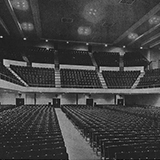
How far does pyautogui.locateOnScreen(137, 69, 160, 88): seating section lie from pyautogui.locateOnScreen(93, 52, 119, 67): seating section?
549 cm

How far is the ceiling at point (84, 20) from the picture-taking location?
14.0 meters

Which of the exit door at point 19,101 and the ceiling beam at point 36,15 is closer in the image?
the ceiling beam at point 36,15

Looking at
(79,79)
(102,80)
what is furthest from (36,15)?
(102,80)

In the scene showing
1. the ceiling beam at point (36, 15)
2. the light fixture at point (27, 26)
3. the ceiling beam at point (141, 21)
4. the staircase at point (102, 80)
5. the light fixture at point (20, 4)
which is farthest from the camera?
the staircase at point (102, 80)

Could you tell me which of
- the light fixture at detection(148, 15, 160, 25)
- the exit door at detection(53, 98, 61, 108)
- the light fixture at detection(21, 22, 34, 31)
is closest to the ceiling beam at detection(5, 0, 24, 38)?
the light fixture at detection(21, 22, 34, 31)

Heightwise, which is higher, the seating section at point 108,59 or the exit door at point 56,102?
the seating section at point 108,59

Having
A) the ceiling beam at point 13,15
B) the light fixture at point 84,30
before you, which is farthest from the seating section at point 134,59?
the ceiling beam at point 13,15

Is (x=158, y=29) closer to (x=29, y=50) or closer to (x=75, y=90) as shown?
(x=75, y=90)

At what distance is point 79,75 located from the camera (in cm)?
2503

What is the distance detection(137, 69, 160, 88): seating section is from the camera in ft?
69.2

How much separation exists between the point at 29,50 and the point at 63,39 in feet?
17.7

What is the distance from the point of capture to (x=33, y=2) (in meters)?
13.6

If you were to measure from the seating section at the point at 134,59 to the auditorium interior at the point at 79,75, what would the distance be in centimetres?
15

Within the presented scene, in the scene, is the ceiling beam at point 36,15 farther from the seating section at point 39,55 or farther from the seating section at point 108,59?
the seating section at point 108,59
